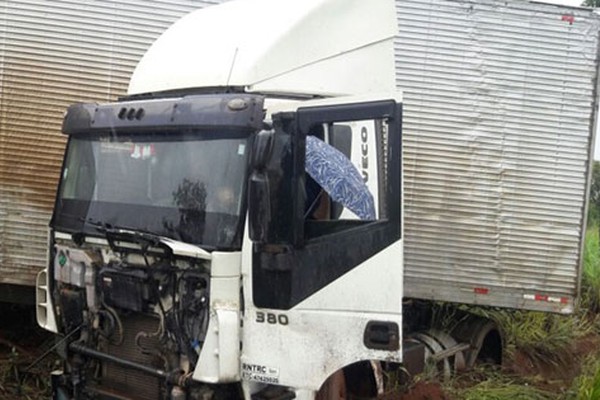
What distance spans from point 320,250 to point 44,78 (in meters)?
3.29

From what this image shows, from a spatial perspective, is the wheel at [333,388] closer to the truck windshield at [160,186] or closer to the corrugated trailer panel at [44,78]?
the truck windshield at [160,186]

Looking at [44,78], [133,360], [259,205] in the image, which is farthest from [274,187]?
[44,78]

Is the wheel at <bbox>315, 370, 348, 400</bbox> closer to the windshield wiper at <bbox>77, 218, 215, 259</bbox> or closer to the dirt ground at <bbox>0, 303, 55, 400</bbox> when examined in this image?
the windshield wiper at <bbox>77, 218, 215, 259</bbox>

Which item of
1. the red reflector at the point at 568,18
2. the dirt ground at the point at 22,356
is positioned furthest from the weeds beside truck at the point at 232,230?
the red reflector at the point at 568,18

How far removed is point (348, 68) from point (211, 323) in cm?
177

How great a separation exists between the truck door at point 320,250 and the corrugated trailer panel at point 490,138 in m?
1.87

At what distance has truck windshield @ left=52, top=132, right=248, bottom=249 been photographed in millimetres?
3656

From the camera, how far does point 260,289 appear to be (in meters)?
3.59

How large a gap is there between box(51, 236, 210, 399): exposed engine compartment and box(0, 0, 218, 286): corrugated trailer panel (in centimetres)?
165

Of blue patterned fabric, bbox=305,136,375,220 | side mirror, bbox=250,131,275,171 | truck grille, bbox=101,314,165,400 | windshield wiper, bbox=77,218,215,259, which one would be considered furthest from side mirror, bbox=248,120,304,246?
truck grille, bbox=101,314,165,400

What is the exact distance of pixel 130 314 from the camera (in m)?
3.96

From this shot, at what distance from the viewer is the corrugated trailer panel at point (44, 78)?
5.79 meters

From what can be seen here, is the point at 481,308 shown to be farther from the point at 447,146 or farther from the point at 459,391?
the point at 447,146

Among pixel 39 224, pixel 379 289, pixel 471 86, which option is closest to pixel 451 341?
pixel 471 86
